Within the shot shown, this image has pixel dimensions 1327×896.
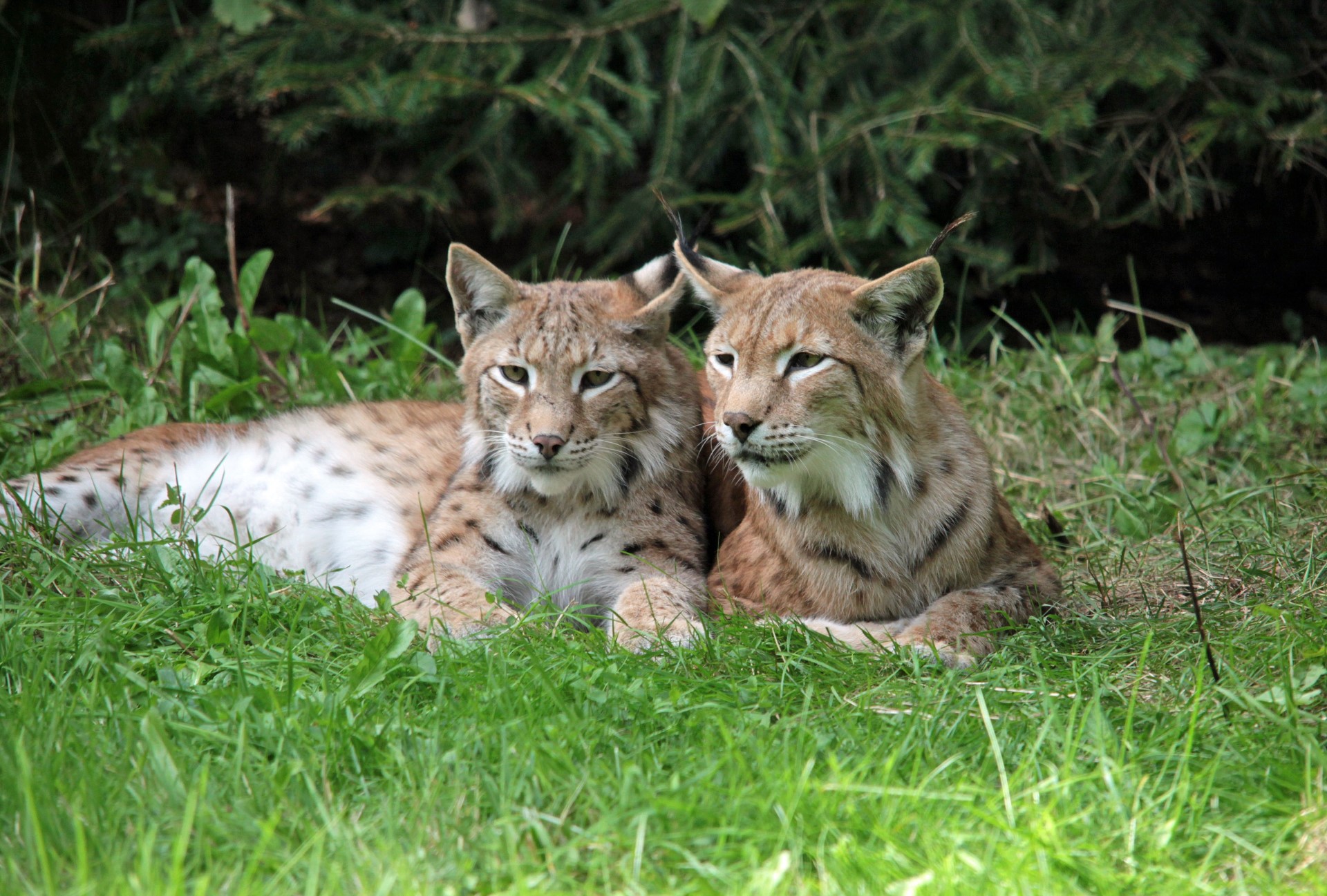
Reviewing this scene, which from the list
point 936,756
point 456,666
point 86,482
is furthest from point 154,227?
point 936,756

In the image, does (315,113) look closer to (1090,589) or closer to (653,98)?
(653,98)

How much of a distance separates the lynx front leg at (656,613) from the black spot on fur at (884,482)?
596mm

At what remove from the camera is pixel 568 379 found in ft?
12.0

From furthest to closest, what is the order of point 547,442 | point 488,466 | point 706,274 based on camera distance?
point 488,466
point 706,274
point 547,442

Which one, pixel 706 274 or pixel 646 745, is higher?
pixel 706 274

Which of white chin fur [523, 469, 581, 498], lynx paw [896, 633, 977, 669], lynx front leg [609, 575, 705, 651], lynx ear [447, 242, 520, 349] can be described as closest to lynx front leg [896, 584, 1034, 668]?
lynx paw [896, 633, 977, 669]

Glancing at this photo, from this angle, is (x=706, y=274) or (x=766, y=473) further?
(x=706, y=274)

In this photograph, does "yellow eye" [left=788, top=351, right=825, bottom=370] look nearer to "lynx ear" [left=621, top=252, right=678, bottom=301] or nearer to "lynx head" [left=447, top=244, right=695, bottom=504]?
"lynx head" [left=447, top=244, right=695, bottom=504]

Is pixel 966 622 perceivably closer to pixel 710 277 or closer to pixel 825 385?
pixel 825 385

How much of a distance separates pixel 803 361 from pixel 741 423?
0.27 metres

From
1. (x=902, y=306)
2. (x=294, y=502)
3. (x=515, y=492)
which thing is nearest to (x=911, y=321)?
(x=902, y=306)

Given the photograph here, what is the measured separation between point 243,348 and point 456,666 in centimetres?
274

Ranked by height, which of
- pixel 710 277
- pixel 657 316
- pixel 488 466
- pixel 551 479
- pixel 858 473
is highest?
pixel 710 277

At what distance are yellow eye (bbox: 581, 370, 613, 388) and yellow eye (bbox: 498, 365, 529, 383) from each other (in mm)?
176
